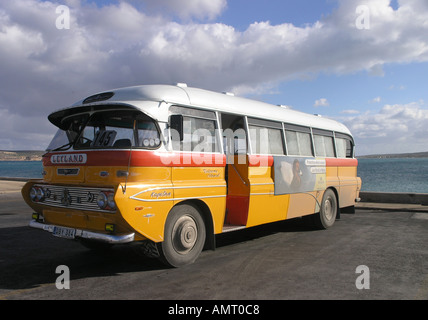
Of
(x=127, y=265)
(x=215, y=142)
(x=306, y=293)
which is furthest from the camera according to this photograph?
(x=215, y=142)

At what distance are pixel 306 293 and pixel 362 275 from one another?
1.33 metres

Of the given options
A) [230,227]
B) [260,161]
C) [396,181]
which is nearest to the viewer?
[230,227]

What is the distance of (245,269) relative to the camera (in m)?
6.22

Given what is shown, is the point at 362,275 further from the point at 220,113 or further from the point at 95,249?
the point at 95,249

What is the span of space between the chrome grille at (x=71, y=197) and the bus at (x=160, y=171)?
2cm

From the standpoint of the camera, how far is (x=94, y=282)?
220 inches

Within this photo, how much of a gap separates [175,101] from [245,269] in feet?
9.93

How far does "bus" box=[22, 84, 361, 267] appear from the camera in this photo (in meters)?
5.64

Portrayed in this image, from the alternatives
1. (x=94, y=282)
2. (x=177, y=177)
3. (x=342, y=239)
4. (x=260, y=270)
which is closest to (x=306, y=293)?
(x=260, y=270)

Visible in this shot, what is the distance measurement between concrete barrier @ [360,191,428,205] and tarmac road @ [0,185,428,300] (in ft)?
18.9

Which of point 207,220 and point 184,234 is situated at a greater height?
point 207,220

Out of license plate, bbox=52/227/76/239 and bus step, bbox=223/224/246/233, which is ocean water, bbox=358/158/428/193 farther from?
license plate, bbox=52/227/76/239

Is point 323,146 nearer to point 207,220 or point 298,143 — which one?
point 298,143

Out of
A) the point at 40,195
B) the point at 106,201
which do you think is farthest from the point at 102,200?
the point at 40,195
